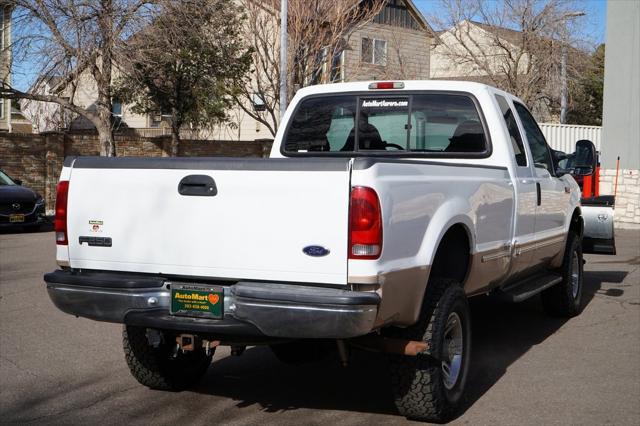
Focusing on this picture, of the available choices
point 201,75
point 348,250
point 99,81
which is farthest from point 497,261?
point 201,75

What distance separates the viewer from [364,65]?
3169 cm

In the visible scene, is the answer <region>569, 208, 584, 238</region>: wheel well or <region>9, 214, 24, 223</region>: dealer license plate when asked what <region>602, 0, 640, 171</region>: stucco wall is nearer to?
<region>569, 208, 584, 238</region>: wheel well

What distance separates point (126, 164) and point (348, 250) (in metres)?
1.48

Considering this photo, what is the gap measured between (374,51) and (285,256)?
97.2ft

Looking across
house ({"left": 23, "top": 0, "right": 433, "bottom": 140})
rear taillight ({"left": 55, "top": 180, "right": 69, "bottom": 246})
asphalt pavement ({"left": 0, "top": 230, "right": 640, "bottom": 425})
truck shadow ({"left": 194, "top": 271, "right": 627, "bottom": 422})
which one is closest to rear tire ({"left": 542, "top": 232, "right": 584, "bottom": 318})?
asphalt pavement ({"left": 0, "top": 230, "right": 640, "bottom": 425})

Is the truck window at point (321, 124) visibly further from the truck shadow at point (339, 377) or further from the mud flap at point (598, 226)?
the mud flap at point (598, 226)

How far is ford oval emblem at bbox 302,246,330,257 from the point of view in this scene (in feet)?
15.1

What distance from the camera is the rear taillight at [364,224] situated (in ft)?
14.9

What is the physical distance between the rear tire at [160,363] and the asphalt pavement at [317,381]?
0.33 ft

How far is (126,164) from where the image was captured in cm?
513

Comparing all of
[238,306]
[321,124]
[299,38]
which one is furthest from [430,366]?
[299,38]

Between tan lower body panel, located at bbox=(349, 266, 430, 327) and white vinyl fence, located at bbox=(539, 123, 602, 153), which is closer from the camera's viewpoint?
tan lower body panel, located at bbox=(349, 266, 430, 327)

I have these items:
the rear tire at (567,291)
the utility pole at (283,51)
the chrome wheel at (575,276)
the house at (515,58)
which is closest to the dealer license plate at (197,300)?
the rear tire at (567,291)

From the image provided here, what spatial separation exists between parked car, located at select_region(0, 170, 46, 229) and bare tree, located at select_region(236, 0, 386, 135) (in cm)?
906
